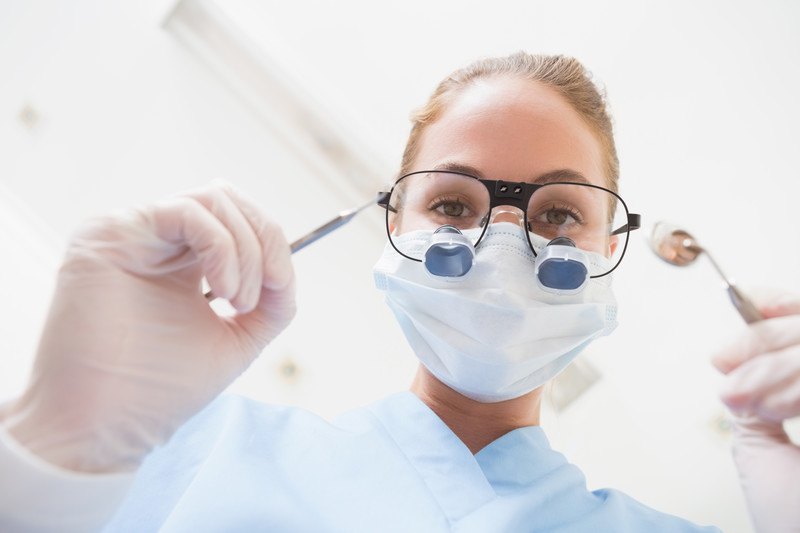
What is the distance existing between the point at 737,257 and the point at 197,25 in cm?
173

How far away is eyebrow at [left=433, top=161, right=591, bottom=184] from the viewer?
0.92 metres

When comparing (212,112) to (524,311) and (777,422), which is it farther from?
(777,422)

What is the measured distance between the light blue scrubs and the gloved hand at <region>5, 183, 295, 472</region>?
0.19m

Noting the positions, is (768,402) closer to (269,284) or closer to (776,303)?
(776,303)

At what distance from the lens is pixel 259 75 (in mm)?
1705

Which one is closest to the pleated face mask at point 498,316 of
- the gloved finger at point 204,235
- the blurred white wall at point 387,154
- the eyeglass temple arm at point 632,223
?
the eyeglass temple arm at point 632,223

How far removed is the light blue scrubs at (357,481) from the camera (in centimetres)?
76

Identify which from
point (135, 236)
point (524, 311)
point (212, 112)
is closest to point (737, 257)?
point (524, 311)

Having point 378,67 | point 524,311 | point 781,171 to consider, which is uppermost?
point 378,67

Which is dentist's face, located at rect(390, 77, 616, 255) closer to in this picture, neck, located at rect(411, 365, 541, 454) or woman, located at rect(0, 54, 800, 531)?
woman, located at rect(0, 54, 800, 531)

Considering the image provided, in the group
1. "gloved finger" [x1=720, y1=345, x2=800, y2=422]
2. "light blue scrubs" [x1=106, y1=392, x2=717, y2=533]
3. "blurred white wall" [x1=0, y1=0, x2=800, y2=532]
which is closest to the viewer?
"gloved finger" [x1=720, y1=345, x2=800, y2=422]

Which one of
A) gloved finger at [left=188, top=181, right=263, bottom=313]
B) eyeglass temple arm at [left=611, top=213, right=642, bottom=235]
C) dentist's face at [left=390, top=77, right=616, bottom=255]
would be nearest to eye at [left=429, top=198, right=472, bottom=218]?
dentist's face at [left=390, top=77, right=616, bottom=255]

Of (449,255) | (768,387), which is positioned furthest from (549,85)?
(768,387)

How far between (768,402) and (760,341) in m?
0.06
